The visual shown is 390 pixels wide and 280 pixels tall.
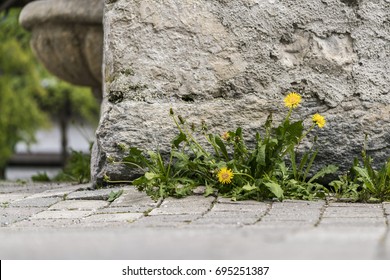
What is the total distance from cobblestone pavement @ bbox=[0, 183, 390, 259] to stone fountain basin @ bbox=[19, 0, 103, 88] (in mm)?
1702

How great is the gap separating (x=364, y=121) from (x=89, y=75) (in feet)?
9.13

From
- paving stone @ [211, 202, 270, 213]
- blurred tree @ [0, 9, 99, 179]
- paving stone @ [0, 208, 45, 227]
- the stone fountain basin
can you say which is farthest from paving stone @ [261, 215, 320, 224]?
blurred tree @ [0, 9, 99, 179]

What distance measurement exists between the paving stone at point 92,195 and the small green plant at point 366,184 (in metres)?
1.00

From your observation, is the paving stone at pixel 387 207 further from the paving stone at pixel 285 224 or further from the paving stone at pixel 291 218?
the paving stone at pixel 285 224

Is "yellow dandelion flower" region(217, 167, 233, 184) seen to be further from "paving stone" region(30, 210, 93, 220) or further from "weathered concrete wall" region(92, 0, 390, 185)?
"paving stone" region(30, 210, 93, 220)

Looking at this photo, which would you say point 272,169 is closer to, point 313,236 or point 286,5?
point 286,5

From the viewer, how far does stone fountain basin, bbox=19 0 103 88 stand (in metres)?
5.74

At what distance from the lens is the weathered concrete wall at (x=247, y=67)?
13.3 ft

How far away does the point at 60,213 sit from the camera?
362 centimetres

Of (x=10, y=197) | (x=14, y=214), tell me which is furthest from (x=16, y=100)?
(x=14, y=214)

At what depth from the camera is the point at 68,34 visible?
5.91 metres

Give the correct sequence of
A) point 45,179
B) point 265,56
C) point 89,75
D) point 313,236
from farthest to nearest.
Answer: point 89,75
point 45,179
point 265,56
point 313,236

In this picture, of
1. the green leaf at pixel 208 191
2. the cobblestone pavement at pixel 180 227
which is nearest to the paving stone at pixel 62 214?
the cobblestone pavement at pixel 180 227
